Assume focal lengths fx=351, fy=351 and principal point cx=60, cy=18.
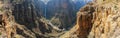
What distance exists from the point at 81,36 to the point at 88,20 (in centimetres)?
763

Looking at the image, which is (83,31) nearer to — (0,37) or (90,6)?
(90,6)

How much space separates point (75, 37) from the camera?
463 ft

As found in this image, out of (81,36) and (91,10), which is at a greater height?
(91,10)

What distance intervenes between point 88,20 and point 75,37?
9.82 metres

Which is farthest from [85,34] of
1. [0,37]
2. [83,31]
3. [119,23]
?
[119,23]

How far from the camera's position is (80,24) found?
5517 inches

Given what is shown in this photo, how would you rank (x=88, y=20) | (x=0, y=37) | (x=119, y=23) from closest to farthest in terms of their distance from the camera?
(x=119, y=23) < (x=0, y=37) < (x=88, y=20)

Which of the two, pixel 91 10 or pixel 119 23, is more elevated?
pixel 119 23

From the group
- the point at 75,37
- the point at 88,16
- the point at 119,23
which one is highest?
the point at 119,23

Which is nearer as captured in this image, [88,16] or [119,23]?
[119,23]

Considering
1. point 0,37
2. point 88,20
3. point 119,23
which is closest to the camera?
point 119,23

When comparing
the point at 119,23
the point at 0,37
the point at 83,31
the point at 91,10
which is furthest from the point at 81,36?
the point at 119,23

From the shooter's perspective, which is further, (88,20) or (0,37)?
(88,20)

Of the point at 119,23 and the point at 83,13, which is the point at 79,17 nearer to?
the point at 83,13
